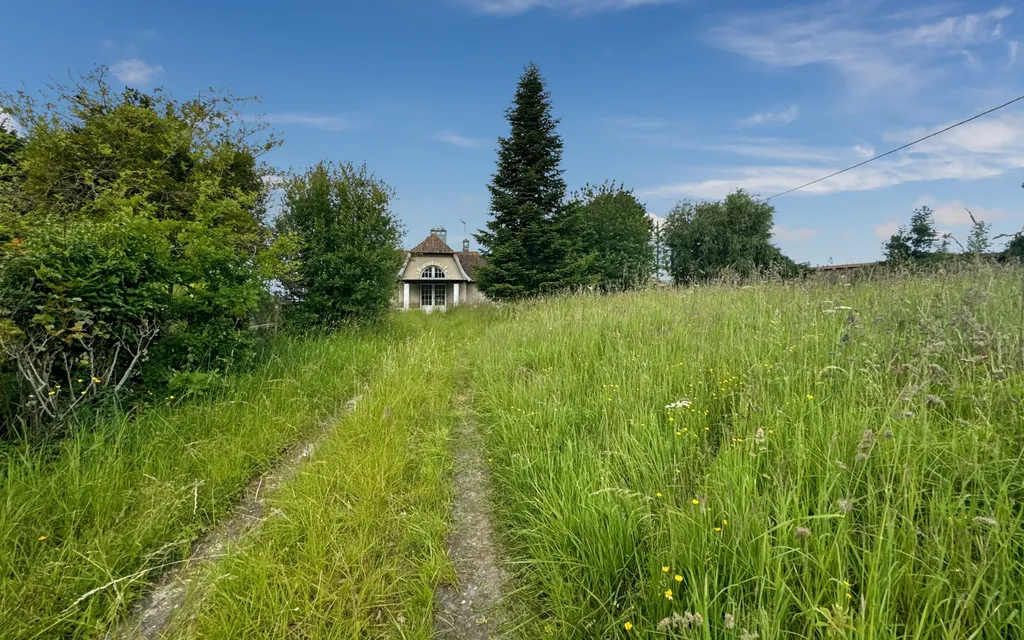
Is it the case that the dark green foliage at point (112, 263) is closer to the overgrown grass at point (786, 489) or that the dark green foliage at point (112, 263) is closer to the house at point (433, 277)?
the overgrown grass at point (786, 489)

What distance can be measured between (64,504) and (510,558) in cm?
277

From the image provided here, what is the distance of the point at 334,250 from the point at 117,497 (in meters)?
6.49

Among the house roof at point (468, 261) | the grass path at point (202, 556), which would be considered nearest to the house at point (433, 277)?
the house roof at point (468, 261)

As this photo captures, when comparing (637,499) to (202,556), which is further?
(202,556)

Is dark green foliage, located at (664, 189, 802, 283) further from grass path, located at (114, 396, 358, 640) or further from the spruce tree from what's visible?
grass path, located at (114, 396, 358, 640)

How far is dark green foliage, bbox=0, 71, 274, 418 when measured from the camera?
121 inches

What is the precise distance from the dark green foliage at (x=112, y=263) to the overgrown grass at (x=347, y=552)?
6.95 ft

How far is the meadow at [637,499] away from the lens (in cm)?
138

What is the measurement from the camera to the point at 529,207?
647 inches

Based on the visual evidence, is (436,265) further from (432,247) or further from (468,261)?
(468,261)

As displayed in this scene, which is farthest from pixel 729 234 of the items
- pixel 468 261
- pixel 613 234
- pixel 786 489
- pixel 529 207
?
pixel 786 489

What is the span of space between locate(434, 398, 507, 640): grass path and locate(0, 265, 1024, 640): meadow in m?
0.08

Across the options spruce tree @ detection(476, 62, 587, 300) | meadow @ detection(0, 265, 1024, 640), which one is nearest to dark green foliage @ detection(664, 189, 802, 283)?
spruce tree @ detection(476, 62, 587, 300)

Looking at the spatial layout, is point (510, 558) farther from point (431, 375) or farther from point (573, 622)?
point (431, 375)
